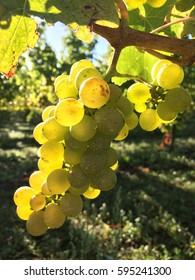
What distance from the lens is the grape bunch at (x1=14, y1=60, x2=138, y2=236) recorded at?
2.52 feet

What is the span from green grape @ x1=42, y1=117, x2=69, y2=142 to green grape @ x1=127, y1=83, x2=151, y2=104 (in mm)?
219

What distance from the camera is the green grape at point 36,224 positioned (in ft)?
2.93

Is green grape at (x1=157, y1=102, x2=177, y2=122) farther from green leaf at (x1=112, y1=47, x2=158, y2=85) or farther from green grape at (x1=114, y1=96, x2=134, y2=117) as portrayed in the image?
green leaf at (x1=112, y1=47, x2=158, y2=85)

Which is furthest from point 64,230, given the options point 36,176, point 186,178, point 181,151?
point 181,151

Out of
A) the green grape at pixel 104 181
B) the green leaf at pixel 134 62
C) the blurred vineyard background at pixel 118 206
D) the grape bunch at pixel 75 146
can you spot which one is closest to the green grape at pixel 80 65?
the grape bunch at pixel 75 146

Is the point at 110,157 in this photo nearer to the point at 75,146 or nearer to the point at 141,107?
the point at 75,146

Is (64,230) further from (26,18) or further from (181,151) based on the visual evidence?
(181,151)

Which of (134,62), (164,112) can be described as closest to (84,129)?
(164,112)

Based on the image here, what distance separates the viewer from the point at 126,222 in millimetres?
5922

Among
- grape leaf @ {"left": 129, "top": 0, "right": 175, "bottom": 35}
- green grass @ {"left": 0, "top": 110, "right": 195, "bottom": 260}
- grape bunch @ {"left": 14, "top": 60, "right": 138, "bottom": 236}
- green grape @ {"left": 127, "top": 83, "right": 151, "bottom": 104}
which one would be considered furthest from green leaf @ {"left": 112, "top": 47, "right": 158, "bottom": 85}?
green grass @ {"left": 0, "top": 110, "right": 195, "bottom": 260}

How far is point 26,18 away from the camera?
34.5 inches

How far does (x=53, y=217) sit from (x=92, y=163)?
6.6 inches

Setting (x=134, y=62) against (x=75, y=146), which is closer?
(x=75, y=146)

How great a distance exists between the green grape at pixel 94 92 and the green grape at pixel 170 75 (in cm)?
16
